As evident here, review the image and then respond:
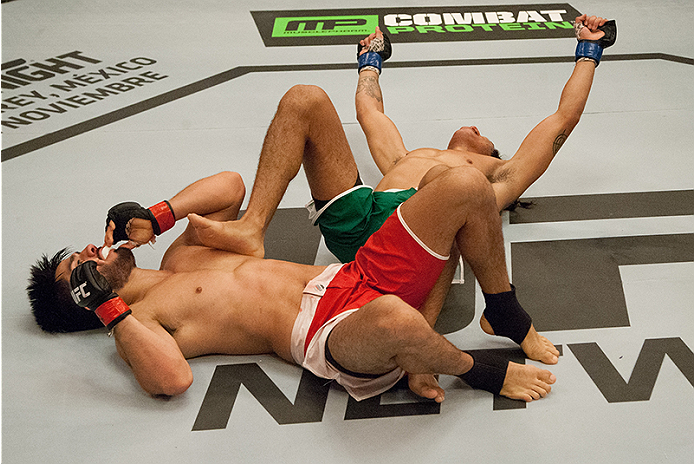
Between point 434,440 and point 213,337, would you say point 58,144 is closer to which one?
point 213,337

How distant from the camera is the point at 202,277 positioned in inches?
90.7

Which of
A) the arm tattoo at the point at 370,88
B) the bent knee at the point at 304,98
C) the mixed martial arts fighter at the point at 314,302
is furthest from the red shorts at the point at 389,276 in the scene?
the arm tattoo at the point at 370,88

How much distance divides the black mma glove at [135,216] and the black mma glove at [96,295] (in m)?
0.33

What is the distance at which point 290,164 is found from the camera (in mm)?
2516

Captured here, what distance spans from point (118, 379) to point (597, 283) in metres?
1.96

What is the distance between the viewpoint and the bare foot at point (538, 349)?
2.27m

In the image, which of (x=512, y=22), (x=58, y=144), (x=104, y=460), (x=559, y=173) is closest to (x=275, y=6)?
(x=512, y=22)

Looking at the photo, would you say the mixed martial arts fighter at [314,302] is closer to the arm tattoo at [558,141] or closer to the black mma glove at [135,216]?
the black mma glove at [135,216]

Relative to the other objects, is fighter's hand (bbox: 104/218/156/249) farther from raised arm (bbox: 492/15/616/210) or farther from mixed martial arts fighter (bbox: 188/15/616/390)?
raised arm (bbox: 492/15/616/210)

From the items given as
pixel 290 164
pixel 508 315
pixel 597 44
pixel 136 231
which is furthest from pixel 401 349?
pixel 597 44

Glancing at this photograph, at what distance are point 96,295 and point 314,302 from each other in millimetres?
736

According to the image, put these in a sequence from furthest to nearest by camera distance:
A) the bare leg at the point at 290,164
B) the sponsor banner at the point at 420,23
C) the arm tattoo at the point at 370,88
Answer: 1. the sponsor banner at the point at 420,23
2. the arm tattoo at the point at 370,88
3. the bare leg at the point at 290,164

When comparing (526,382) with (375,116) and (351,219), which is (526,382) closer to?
(351,219)

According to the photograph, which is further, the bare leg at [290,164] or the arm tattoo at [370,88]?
the arm tattoo at [370,88]
